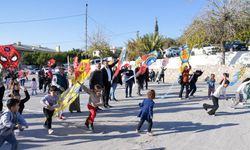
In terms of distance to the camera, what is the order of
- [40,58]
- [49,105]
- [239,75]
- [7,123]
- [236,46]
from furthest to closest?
1. [40,58]
2. [236,46]
3. [239,75]
4. [49,105]
5. [7,123]

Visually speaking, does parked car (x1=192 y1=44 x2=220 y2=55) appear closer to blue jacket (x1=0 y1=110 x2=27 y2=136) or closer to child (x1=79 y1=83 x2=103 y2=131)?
child (x1=79 y1=83 x2=103 y2=131)

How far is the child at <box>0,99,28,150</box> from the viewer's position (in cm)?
513

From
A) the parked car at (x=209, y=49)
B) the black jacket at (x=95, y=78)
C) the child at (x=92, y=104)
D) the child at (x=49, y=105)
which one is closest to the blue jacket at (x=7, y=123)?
the child at (x=49, y=105)

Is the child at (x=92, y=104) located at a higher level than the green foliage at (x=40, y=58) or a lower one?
lower

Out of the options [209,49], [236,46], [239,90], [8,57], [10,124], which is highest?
[236,46]

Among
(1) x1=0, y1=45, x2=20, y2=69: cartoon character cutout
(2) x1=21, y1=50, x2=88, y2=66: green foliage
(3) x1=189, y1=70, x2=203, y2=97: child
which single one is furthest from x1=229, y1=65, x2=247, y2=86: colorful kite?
(2) x1=21, y1=50, x2=88, y2=66: green foliage

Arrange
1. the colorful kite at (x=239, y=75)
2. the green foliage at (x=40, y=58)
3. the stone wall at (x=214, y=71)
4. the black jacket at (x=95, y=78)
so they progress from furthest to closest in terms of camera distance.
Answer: the green foliage at (x=40, y=58)
the stone wall at (x=214, y=71)
the colorful kite at (x=239, y=75)
the black jacket at (x=95, y=78)

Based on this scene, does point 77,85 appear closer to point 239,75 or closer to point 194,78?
point 194,78

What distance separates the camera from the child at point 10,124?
5133 millimetres

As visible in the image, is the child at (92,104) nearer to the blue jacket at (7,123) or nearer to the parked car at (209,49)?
the blue jacket at (7,123)

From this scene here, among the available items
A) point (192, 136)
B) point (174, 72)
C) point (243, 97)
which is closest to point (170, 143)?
point (192, 136)

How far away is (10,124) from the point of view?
16.9ft

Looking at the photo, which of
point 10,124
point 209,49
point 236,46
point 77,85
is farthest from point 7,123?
point 236,46

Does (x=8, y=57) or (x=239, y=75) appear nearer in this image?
(x=8, y=57)
